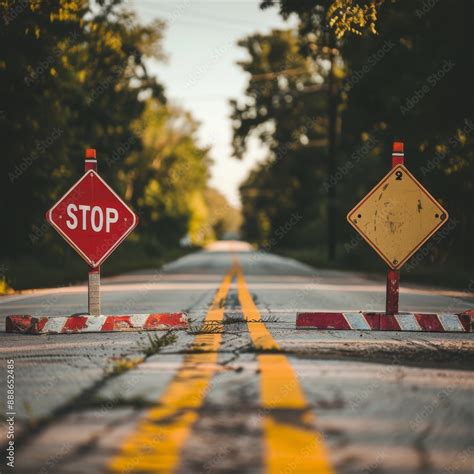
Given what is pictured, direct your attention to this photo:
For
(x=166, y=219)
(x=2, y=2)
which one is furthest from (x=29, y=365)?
(x=166, y=219)

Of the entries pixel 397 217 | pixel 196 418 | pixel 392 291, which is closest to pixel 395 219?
pixel 397 217

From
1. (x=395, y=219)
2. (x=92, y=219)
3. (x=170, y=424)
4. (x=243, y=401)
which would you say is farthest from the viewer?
(x=395, y=219)

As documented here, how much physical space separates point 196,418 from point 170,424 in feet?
0.58

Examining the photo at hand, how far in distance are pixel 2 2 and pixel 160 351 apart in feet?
42.9

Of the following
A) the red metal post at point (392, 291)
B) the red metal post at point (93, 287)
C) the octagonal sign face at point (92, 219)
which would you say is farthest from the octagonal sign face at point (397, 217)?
the red metal post at point (93, 287)

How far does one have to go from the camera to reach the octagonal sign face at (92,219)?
26.0 ft

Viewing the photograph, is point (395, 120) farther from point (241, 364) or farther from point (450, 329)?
point (241, 364)

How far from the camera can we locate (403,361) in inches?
237

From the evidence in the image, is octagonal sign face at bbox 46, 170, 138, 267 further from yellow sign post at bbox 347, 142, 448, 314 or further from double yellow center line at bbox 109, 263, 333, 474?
yellow sign post at bbox 347, 142, 448, 314

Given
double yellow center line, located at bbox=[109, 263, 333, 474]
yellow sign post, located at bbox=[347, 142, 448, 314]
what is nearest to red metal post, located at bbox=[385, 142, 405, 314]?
yellow sign post, located at bbox=[347, 142, 448, 314]

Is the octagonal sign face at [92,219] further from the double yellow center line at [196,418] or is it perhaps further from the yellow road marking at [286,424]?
the yellow road marking at [286,424]

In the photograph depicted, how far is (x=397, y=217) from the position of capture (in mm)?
8188

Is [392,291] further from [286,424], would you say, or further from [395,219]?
[286,424]

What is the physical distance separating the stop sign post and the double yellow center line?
2.20 meters
